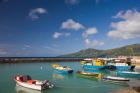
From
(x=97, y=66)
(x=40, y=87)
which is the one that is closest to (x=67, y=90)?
(x=40, y=87)

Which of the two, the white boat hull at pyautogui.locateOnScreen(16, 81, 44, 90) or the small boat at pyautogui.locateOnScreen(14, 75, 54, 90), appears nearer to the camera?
the white boat hull at pyautogui.locateOnScreen(16, 81, 44, 90)

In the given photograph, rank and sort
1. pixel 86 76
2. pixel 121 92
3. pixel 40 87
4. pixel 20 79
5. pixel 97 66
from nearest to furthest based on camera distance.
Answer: pixel 121 92
pixel 40 87
pixel 20 79
pixel 86 76
pixel 97 66

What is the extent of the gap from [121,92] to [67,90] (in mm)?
8622

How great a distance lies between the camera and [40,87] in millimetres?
32844

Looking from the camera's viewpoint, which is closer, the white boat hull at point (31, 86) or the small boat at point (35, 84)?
the white boat hull at point (31, 86)

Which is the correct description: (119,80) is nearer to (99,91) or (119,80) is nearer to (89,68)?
(99,91)

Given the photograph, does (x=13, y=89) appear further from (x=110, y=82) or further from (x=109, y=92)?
(x=110, y=82)

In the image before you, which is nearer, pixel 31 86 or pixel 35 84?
pixel 35 84

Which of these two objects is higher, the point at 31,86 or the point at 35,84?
the point at 35,84

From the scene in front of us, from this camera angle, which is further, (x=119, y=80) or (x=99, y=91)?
(x=119, y=80)

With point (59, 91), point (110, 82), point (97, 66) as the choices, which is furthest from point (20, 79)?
point (97, 66)

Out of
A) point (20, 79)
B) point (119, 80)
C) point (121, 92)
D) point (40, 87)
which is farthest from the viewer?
point (119, 80)

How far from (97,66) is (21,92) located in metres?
40.3

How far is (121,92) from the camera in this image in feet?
101
